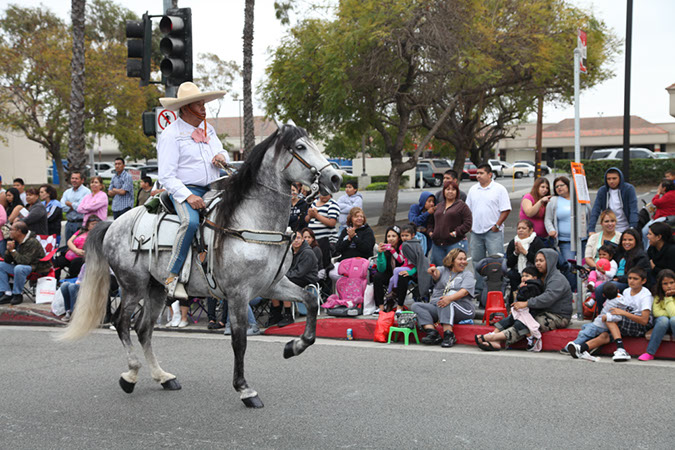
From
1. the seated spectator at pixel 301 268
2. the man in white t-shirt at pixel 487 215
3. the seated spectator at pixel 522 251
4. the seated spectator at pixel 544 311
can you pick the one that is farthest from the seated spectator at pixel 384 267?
the seated spectator at pixel 544 311

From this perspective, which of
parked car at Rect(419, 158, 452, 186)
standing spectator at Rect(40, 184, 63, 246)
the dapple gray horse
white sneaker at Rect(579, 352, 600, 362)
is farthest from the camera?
parked car at Rect(419, 158, 452, 186)

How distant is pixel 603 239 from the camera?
9.37 meters

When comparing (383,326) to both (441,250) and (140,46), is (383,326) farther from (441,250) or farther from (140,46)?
(140,46)

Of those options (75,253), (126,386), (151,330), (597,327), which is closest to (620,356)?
(597,327)

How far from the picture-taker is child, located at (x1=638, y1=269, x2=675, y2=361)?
750cm

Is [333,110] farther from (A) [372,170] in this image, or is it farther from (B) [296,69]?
(A) [372,170]

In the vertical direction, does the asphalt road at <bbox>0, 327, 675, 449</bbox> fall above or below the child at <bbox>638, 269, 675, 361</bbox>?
below

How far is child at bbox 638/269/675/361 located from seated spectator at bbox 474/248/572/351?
1.03 meters

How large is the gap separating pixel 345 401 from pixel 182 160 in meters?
2.64

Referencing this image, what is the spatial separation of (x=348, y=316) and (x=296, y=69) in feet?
39.3

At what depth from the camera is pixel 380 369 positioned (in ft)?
24.0

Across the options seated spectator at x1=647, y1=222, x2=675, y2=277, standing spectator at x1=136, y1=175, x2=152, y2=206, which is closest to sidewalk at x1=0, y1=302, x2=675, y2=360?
seated spectator at x1=647, y1=222, x2=675, y2=277

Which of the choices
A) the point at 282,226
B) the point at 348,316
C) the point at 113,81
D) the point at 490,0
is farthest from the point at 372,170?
the point at 282,226

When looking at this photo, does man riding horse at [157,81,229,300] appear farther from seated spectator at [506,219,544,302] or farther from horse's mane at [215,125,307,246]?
seated spectator at [506,219,544,302]
